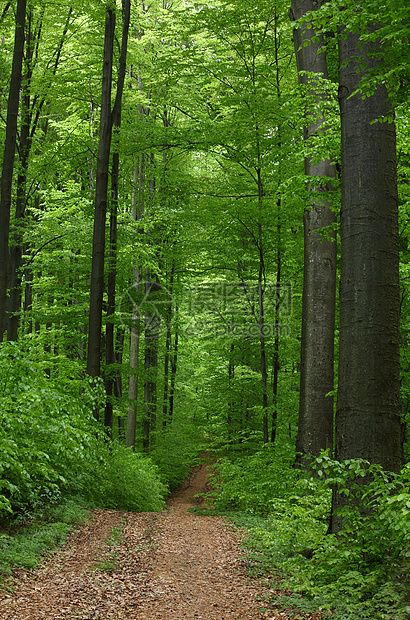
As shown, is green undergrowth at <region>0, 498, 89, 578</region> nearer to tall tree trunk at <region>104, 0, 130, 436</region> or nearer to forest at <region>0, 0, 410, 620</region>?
forest at <region>0, 0, 410, 620</region>

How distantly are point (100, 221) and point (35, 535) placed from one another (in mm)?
6940

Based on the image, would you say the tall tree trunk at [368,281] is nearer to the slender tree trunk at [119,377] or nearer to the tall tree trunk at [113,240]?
the tall tree trunk at [113,240]

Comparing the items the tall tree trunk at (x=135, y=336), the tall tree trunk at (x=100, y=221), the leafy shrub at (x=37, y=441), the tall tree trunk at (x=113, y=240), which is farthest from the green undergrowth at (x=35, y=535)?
the tall tree trunk at (x=135, y=336)

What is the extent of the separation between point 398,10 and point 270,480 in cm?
755

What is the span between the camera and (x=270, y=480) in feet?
30.0

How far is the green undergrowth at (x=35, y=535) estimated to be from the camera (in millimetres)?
4805

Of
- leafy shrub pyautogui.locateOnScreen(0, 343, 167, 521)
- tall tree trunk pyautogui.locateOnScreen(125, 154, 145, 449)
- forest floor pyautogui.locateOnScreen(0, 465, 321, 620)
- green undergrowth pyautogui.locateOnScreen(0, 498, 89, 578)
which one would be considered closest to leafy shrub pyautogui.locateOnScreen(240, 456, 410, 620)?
forest floor pyautogui.locateOnScreen(0, 465, 321, 620)

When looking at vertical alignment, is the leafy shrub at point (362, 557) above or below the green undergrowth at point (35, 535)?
above

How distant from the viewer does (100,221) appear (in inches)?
428

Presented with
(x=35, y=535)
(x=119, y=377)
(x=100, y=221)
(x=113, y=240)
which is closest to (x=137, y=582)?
(x=35, y=535)

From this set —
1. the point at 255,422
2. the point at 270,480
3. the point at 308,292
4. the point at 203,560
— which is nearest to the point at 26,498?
the point at 203,560

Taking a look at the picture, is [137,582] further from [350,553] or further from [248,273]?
[248,273]

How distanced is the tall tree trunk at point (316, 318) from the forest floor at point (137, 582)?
7.20 feet

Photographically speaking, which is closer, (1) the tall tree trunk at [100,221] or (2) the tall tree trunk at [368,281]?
(2) the tall tree trunk at [368,281]
